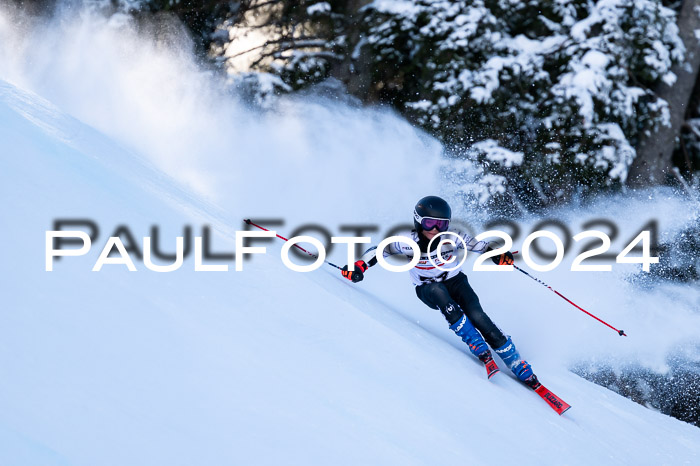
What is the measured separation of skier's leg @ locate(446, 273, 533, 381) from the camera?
416 centimetres

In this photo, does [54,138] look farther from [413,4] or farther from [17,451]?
[413,4]

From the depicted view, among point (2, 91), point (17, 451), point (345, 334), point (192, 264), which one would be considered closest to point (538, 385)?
point (345, 334)

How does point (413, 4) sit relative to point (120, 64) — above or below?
above

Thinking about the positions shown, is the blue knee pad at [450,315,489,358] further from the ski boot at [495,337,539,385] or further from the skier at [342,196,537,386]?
the ski boot at [495,337,539,385]

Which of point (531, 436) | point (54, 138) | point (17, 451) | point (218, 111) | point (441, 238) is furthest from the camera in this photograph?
point (218, 111)

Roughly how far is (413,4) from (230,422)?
8415mm

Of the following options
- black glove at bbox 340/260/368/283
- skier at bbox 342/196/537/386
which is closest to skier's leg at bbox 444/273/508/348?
skier at bbox 342/196/537/386

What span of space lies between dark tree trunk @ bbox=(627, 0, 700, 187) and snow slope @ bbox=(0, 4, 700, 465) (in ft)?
13.8

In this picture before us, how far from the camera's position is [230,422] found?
201cm

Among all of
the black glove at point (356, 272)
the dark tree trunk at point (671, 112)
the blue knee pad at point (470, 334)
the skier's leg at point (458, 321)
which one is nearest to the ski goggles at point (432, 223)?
the skier's leg at point (458, 321)

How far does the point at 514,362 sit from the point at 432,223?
3.63 feet

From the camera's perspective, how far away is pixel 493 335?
420 centimetres

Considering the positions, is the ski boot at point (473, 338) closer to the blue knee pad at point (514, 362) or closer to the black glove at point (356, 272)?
the blue knee pad at point (514, 362)

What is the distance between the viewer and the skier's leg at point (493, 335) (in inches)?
164
